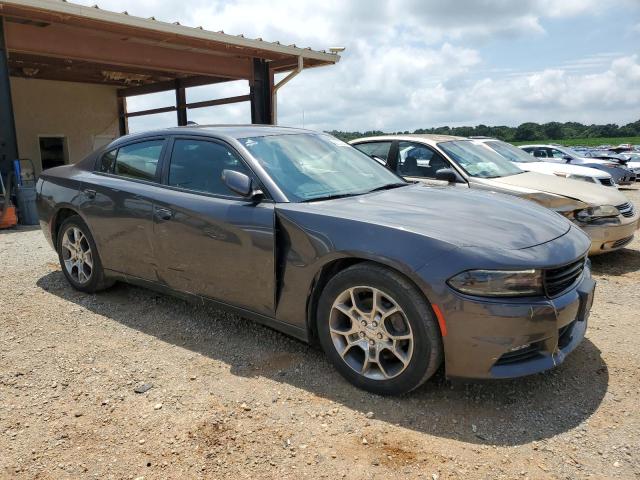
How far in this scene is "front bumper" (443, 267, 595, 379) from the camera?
2510mm

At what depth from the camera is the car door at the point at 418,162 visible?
20.6ft

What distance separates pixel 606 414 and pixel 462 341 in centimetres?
91

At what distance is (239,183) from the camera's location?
10.5 ft

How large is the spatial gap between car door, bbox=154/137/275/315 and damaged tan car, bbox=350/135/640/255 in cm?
255

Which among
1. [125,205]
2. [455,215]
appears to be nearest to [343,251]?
[455,215]

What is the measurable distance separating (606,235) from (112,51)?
30.4 ft

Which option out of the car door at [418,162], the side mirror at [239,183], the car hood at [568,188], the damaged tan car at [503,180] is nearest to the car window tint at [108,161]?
the side mirror at [239,183]

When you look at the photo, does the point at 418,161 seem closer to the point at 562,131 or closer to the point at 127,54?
the point at 127,54

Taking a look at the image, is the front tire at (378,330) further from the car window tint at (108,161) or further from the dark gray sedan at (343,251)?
the car window tint at (108,161)

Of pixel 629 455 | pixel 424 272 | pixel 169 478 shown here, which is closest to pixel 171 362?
pixel 169 478

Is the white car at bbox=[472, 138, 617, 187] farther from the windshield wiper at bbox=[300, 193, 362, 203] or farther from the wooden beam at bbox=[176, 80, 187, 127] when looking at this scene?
the wooden beam at bbox=[176, 80, 187, 127]

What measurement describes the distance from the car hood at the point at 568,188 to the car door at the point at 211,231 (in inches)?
149

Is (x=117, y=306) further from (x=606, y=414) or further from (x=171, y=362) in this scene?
(x=606, y=414)

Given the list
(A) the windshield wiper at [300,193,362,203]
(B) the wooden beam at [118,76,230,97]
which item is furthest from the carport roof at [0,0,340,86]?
(A) the windshield wiper at [300,193,362,203]
